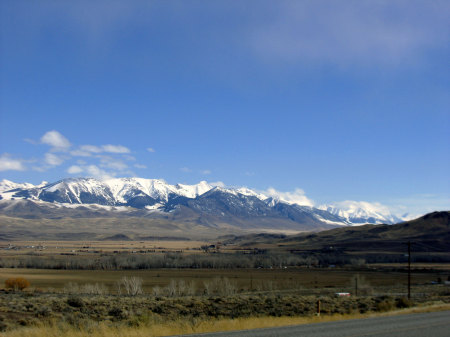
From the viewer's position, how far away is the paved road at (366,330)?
18.4 m

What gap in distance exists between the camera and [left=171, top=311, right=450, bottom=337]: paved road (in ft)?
60.4

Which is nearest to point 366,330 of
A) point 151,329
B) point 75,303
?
point 151,329

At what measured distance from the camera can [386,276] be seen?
10900 cm

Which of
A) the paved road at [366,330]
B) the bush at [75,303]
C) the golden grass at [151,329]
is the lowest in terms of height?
the bush at [75,303]

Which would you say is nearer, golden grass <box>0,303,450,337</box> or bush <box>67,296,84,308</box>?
golden grass <box>0,303,450,337</box>

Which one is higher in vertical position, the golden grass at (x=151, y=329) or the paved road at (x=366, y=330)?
the paved road at (x=366, y=330)

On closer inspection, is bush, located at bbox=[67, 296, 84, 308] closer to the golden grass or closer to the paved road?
the golden grass

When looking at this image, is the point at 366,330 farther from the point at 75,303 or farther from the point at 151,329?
the point at 75,303

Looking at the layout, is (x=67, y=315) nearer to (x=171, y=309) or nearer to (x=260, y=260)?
(x=171, y=309)

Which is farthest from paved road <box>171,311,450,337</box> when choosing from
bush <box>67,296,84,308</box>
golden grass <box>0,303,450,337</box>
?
bush <box>67,296,84,308</box>

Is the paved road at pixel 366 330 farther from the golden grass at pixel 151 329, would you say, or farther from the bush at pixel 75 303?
the bush at pixel 75 303

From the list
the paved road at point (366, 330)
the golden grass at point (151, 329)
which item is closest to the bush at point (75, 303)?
the golden grass at point (151, 329)

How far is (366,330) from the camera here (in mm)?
19375

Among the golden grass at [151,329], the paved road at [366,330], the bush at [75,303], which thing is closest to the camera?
the paved road at [366,330]
